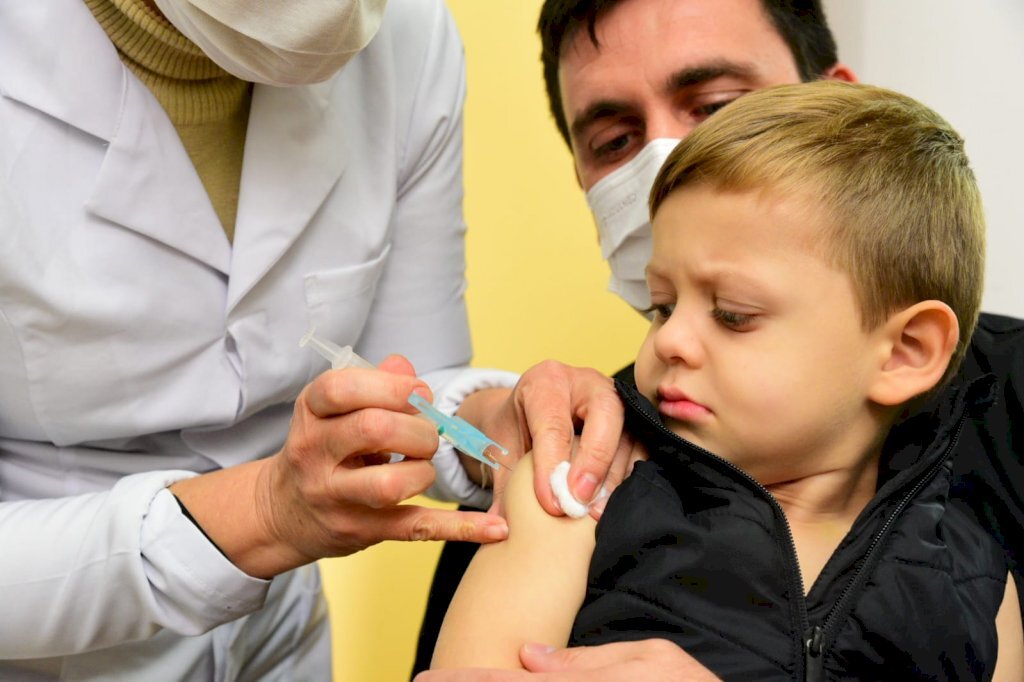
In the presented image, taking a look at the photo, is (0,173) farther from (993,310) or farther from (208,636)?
(993,310)

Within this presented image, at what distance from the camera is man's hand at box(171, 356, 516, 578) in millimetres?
940

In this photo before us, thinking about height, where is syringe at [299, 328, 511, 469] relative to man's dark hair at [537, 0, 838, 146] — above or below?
below

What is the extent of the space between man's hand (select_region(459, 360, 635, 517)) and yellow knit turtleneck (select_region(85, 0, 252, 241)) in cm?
45

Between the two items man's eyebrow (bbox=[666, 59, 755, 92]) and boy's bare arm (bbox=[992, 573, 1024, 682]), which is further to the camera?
man's eyebrow (bbox=[666, 59, 755, 92])

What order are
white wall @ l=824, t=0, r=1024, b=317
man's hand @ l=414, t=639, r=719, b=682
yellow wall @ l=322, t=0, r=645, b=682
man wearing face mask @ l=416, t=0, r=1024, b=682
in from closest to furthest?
man's hand @ l=414, t=639, r=719, b=682 → man wearing face mask @ l=416, t=0, r=1024, b=682 → white wall @ l=824, t=0, r=1024, b=317 → yellow wall @ l=322, t=0, r=645, b=682

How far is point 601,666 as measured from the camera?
3.05 feet

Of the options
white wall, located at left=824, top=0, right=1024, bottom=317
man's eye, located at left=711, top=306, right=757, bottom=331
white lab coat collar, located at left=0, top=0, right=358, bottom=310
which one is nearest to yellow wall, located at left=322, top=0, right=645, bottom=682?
white wall, located at left=824, top=0, right=1024, bottom=317

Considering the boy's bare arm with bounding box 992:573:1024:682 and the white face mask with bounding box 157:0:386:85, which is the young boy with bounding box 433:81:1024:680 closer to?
the boy's bare arm with bounding box 992:573:1024:682

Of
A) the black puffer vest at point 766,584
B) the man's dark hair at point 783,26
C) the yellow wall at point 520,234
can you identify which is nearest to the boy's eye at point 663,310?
the black puffer vest at point 766,584

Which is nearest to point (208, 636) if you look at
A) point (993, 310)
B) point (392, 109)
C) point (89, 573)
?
point (89, 573)

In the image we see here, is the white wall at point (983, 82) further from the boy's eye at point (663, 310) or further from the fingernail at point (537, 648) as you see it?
the fingernail at point (537, 648)

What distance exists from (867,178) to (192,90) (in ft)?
2.63

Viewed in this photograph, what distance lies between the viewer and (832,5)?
7.50 feet

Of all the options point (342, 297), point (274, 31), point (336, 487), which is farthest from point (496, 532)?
point (274, 31)
